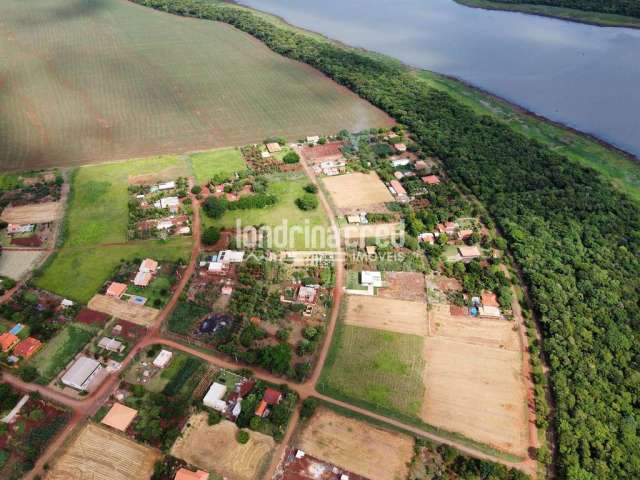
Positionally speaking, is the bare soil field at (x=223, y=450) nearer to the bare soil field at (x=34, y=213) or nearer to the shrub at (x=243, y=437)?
the shrub at (x=243, y=437)

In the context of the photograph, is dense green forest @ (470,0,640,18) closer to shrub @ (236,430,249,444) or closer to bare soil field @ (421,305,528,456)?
bare soil field @ (421,305,528,456)

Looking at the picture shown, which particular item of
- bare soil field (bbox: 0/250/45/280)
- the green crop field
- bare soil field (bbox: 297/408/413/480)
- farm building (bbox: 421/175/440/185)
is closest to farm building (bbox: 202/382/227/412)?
bare soil field (bbox: 297/408/413/480)

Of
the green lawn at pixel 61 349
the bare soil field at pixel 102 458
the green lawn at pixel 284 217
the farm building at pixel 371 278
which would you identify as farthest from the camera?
the green lawn at pixel 284 217

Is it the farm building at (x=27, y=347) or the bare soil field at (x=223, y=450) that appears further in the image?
the farm building at (x=27, y=347)

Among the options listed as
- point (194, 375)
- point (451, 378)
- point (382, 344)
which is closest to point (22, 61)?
point (194, 375)

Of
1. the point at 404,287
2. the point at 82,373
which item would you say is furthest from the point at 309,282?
the point at 82,373

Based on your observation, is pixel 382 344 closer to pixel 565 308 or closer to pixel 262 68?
pixel 565 308

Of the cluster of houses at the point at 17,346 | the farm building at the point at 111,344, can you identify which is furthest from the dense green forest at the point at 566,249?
the cluster of houses at the point at 17,346
